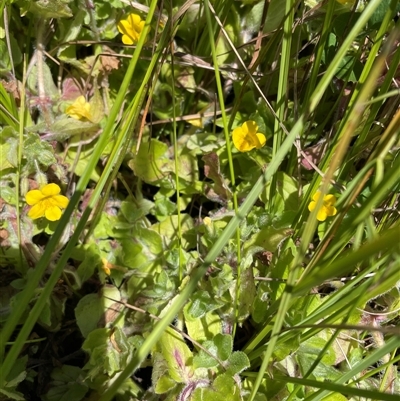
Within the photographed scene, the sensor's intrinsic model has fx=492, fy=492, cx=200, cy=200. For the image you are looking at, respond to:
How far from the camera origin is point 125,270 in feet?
4.55

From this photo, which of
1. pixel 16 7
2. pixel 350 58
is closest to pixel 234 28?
pixel 350 58

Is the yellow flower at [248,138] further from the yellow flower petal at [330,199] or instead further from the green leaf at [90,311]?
the green leaf at [90,311]

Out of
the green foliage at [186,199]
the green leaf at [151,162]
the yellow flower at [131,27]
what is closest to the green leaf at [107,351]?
the green foliage at [186,199]

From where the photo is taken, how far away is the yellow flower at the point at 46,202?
50.6 inches

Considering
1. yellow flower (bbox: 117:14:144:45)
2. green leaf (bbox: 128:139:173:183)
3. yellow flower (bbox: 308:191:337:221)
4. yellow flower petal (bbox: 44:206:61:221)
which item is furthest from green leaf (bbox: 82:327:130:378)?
yellow flower (bbox: 117:14:144:45)

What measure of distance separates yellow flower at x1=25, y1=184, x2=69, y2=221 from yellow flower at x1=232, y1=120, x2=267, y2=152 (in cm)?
50

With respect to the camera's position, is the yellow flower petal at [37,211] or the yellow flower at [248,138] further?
the yellow flower at [248,138]

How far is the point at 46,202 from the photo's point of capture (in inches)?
51.3

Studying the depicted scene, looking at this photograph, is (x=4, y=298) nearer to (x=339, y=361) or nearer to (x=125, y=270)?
(x=125, y=270)

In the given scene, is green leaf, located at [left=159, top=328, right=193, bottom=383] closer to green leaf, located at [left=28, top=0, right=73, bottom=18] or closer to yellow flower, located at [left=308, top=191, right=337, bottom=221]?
yellow flower, located at [left=308, top=191, right=337, bottom=221]

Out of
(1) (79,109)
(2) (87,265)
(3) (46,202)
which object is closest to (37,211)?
(3) (46,202)

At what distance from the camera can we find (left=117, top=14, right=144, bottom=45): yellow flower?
1452 mm

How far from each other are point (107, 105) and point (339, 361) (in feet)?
3.26

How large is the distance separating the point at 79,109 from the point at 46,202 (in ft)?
1.06
